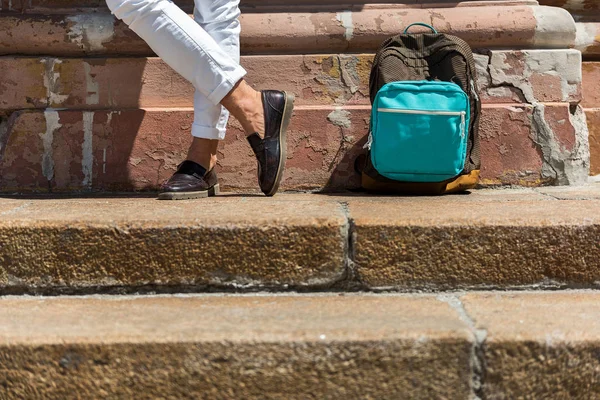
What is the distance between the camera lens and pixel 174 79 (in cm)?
299

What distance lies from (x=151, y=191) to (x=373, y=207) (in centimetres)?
112

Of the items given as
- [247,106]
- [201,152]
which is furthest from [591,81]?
[201,152]

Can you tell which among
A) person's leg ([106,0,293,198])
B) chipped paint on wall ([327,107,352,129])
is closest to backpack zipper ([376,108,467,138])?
chipped paint on wall ([327,107,352,129])

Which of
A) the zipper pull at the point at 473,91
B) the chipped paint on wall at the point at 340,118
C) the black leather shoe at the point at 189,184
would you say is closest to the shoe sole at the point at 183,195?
the black leather shoe at the point at 189,184

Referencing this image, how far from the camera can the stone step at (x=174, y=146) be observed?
9.71 feet

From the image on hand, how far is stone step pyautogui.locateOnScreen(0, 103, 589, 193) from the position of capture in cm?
296

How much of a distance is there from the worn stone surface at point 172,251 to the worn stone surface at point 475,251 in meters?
0.10

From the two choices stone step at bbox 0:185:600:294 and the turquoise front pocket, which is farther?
the turquoise front pocket

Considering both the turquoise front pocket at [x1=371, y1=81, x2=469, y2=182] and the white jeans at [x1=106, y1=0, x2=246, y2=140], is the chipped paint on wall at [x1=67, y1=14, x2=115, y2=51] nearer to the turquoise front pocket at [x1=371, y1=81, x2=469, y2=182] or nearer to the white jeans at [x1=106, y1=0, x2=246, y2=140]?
the white jeans at [x1=106, y1=0, x2=246, y2=140]

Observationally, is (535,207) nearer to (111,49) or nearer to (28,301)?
(28,301)

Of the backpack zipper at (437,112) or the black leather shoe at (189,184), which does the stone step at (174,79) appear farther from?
the black leather shoe at (189,184)

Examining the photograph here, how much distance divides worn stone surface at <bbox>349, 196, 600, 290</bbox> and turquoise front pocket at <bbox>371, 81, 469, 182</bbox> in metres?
0.73

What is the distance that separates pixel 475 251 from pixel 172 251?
2.64 feet

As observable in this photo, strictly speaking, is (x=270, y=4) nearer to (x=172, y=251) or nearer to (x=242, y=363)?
(x=172, y=251)
